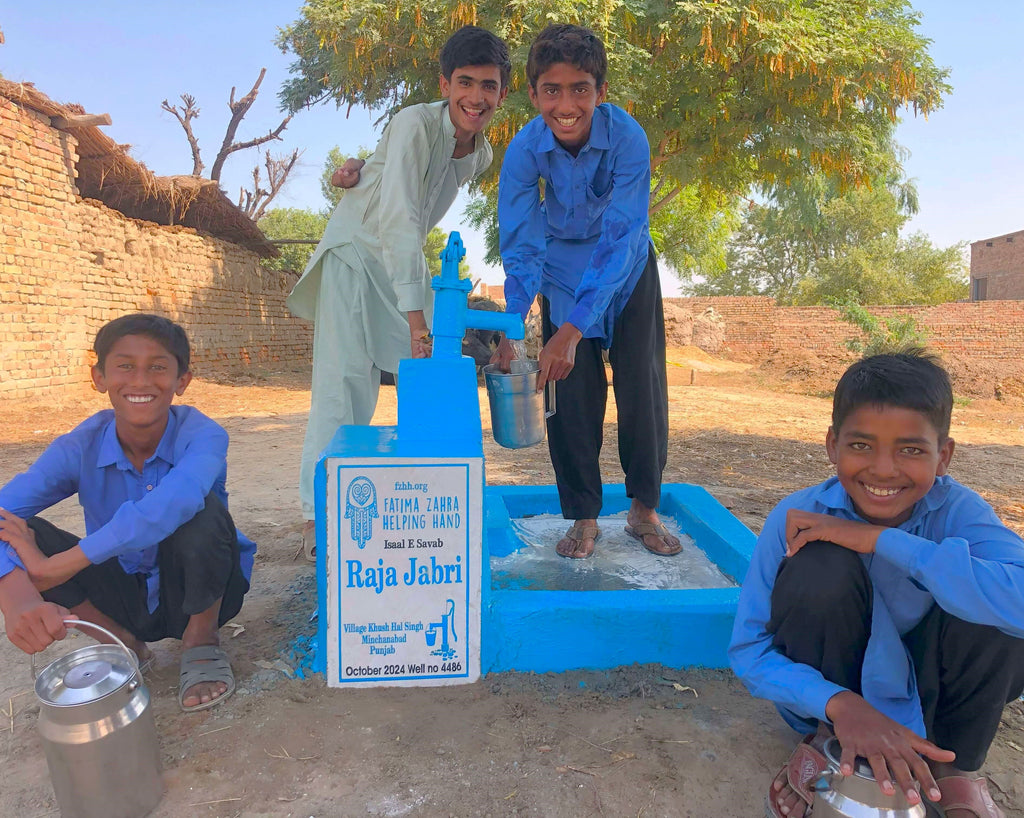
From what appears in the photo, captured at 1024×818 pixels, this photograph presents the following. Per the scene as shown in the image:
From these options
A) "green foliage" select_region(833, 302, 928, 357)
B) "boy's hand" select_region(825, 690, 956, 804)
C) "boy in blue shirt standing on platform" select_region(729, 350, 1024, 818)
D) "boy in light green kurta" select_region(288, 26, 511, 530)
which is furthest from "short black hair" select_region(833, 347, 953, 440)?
"green foliage" select_region(833, 302, 928, 357)

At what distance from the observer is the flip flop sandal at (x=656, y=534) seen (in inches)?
91.4

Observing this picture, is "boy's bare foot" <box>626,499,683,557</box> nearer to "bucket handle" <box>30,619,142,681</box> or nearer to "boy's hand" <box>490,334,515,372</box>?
"boy's hand" <box>490,334,515,372</box>

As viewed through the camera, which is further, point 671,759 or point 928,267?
point 928,267

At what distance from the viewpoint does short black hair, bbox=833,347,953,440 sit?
135cm

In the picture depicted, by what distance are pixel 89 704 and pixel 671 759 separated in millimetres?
1159

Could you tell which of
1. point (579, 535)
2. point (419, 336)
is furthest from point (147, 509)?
point (579, 535)

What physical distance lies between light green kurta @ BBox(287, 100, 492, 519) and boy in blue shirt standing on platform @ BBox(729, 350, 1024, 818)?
144 centimetres

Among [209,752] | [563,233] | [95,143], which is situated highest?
[95,143]

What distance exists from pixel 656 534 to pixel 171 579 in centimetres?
149

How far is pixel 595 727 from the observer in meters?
1.63

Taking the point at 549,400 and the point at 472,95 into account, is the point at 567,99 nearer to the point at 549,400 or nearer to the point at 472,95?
the point at 472,95

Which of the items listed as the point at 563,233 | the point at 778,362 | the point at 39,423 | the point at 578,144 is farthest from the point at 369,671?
the point at 778,362

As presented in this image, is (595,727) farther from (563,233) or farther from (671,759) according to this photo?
(563,233)

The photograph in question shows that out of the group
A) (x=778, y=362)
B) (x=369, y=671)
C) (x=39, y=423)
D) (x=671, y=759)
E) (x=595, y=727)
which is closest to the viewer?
(x=671, y=759)
